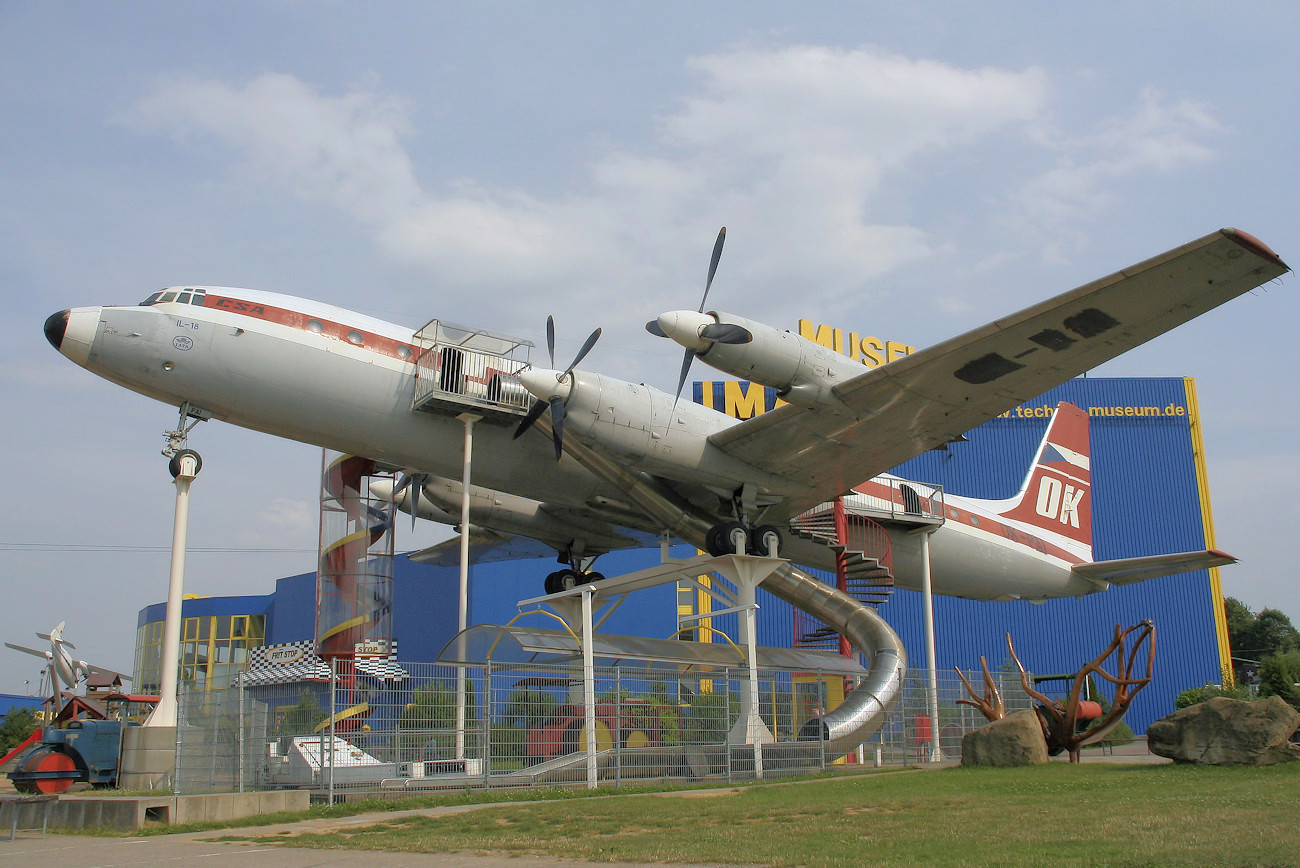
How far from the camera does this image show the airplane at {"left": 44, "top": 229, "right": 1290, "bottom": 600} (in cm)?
1702

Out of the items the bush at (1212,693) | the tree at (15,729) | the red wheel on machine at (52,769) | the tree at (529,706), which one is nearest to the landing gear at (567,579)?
the tree at (529,706)

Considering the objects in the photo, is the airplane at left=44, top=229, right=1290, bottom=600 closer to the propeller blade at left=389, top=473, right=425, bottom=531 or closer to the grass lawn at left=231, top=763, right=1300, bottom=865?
the propeller blade at left=389, top=473, right=425, bottom=531

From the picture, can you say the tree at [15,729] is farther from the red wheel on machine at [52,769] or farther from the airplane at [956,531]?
the red wheel on machine at [52,769]

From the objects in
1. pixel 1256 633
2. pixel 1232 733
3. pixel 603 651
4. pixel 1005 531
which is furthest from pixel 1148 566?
pixel 1256 633

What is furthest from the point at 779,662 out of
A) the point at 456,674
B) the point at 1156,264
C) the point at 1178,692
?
the point at 1178,692

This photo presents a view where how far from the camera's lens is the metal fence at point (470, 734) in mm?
12586

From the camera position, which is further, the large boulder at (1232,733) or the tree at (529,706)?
the tree at (529,706)

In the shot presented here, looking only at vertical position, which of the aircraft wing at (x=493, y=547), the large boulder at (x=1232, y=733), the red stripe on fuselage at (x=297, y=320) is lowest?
the large boulder at (x=1232, y=733)

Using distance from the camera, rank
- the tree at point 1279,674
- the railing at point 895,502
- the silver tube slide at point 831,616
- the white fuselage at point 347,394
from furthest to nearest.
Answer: the tree at point 1279,674 < the railing at point 895,502 < the silver tube slide at point 831,616 < the white fuselage at point 347,394

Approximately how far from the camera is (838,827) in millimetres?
8703

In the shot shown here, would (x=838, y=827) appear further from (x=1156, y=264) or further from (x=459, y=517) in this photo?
(x=459, y=517)

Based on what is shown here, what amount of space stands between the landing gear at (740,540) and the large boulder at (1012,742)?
244 inches

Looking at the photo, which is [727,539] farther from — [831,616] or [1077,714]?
[1077,714]

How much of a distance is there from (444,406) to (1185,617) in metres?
→ 41.9
